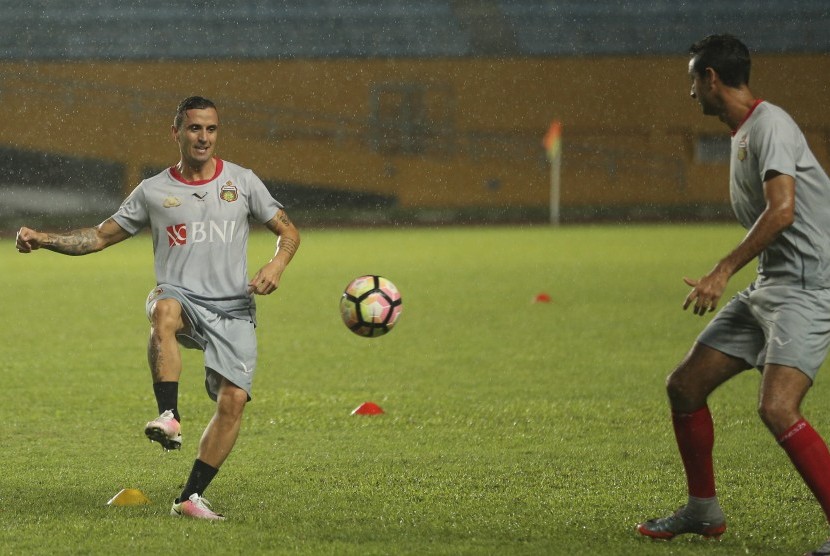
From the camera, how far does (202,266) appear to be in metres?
5.21

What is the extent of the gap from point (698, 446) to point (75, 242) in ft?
8.80

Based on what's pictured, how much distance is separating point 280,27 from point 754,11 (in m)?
15.7

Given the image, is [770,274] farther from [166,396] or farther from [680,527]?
[166,396]

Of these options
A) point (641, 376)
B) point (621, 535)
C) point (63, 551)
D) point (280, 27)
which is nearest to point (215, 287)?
point (63, 551)

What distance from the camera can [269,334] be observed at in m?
12.0

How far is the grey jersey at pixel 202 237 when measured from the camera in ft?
17.1

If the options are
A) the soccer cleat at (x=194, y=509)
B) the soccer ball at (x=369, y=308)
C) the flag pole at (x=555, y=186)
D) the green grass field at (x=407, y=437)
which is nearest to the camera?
the green grass field at (x=407, y=437)

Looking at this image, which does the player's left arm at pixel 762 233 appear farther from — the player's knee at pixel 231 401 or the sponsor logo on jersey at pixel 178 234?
the sponsor logo on jersey at pixel 178 234

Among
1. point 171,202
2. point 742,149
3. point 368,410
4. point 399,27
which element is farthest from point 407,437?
point 399,27

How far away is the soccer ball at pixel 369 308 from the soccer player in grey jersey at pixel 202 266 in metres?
0.54

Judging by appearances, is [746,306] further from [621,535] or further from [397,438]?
[397,438]

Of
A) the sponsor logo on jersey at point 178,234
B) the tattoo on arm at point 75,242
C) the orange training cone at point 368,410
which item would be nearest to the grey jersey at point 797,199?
Answer: the sponsor logo on jersey at point 178,234

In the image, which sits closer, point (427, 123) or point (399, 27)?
point (427, 123)

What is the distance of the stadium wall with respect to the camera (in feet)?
124
